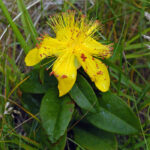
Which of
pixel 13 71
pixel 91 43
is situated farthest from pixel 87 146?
pixel 13 71

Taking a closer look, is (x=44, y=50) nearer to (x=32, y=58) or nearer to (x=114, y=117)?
(x=32, y=58)

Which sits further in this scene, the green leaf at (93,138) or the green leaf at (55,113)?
the green leaf at (93,138)

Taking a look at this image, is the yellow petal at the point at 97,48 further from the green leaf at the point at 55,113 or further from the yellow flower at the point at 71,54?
the green leaf at the point at 55,113

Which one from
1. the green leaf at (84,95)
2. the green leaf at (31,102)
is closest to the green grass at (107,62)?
the green leaf at (31,102)

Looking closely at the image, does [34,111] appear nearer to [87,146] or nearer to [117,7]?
[87,146]

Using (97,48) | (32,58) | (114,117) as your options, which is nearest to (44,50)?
(32,58)

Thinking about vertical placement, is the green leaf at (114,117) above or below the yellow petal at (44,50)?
below

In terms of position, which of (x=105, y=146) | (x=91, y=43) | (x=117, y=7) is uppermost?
(x=91, y=43)
